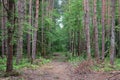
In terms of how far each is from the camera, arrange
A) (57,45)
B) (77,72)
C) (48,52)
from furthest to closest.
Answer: (57,45), (48,52), (77,72)

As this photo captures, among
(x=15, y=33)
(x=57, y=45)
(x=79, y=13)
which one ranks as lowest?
(x=57, y=45)

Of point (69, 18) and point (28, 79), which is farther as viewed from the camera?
point (69, 18)

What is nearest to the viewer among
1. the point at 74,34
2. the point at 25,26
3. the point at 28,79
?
the point at 28,79

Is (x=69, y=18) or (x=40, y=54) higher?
(x=69, y=18)

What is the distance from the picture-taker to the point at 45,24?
87.2ft

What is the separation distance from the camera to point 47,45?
2716 cm

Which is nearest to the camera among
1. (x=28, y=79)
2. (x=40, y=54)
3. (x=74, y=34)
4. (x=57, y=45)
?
(x=28, y=79)

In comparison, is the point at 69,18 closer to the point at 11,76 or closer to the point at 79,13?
the point at 79,13

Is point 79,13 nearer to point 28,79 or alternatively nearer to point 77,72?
point 77,72

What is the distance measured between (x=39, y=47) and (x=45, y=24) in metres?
2.93

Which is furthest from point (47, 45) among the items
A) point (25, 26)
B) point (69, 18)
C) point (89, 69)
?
point (25, 26)

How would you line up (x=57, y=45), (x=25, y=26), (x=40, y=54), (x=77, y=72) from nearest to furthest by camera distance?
(x=25, y=26), (x=77, y=72), (x=40, y=54), (x=57, y=45)

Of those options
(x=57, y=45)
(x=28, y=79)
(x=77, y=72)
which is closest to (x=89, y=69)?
(x=77, y=72)

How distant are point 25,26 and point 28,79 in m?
2.82
